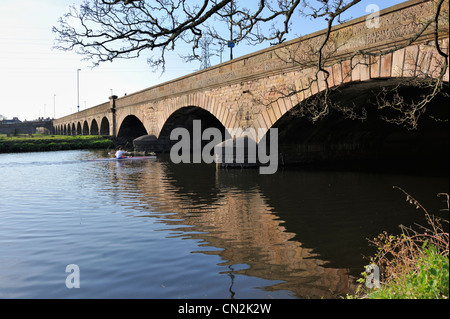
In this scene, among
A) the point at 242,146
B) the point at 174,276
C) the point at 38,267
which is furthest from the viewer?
the point at 242,146

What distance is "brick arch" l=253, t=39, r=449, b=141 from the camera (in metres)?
8.38

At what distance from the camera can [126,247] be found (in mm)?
5312

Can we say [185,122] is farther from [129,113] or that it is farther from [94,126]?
[94,126]

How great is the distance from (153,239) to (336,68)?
7470mm

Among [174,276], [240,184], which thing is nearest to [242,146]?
[240,184]

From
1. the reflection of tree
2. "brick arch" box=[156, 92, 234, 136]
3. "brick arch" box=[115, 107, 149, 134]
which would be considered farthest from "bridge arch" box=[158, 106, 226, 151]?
the reflection of tree

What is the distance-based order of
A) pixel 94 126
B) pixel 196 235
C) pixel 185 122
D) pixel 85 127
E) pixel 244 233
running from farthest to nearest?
pixel 85 127 < pixel 94 126 < pixel 185 122 < pixel 244 233 < pixel 196 235

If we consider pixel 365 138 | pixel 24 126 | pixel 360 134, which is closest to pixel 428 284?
pixel 360 134

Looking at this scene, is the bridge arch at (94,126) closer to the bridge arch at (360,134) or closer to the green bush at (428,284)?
the bridge arch at (360,134)

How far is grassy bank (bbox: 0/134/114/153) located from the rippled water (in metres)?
23.1

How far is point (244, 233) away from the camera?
242 inches

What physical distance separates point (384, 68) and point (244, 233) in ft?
19.2
